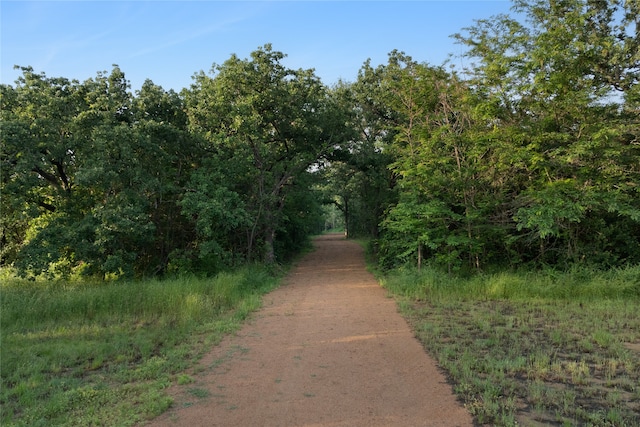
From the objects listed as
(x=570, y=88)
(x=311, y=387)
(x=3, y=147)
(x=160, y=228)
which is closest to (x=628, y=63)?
(x=570, y=88)

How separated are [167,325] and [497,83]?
10809mm

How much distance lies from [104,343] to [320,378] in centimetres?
385

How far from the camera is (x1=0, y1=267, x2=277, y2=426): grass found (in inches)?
164

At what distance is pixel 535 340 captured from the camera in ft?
Result: 20.6

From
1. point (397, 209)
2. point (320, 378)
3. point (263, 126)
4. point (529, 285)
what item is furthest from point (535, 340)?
point (263, 126)

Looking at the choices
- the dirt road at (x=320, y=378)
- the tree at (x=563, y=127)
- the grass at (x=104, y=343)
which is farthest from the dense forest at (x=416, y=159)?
the dirt road at (x=320, y=378)

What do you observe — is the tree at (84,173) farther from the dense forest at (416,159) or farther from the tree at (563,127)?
the tree at (563,127)

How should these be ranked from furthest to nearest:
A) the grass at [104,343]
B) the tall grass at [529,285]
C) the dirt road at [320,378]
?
the tall grass at [529,285]
the grass at [104,343]
the dirt road at [320,378]

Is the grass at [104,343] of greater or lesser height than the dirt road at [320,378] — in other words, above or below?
above

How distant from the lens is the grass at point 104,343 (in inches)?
164

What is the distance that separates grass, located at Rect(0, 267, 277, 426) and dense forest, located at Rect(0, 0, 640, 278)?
270 cm

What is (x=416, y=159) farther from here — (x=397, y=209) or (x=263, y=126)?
(x=263, y=126)

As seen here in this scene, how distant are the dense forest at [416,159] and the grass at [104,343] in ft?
8.85

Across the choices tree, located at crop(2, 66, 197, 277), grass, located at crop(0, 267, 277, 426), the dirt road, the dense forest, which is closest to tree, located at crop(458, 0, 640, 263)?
the dense forest
